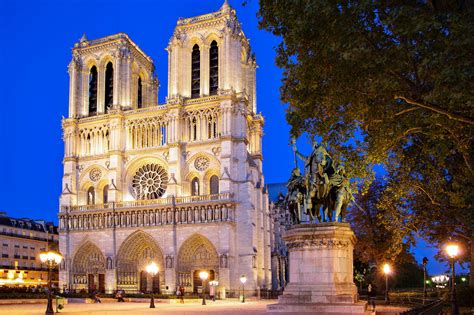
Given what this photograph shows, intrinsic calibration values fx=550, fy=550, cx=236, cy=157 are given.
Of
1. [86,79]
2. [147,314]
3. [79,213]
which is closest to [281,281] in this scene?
[79,213]

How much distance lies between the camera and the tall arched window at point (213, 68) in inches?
2125

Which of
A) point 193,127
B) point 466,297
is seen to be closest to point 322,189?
point 466,297

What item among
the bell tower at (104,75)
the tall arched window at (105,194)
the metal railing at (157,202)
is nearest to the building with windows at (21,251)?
the tall arched window at (105,194)

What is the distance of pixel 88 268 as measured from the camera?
53.5m

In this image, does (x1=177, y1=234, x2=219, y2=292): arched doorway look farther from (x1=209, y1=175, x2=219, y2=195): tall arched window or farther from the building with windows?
the building with windows

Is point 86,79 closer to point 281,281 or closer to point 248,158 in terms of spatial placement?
point 248,158

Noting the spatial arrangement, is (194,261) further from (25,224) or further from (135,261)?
(25,224)

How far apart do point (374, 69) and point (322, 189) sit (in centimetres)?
558

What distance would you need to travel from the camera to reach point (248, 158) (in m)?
51.2

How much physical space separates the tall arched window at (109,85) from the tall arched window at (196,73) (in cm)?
941

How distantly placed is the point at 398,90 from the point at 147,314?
13.9 m

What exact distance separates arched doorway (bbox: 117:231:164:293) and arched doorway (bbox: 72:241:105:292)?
240cm

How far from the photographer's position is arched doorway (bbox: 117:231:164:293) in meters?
51.5

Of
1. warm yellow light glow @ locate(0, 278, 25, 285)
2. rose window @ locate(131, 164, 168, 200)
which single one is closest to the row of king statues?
rose window @ locate(131, 164, 168, 200)
